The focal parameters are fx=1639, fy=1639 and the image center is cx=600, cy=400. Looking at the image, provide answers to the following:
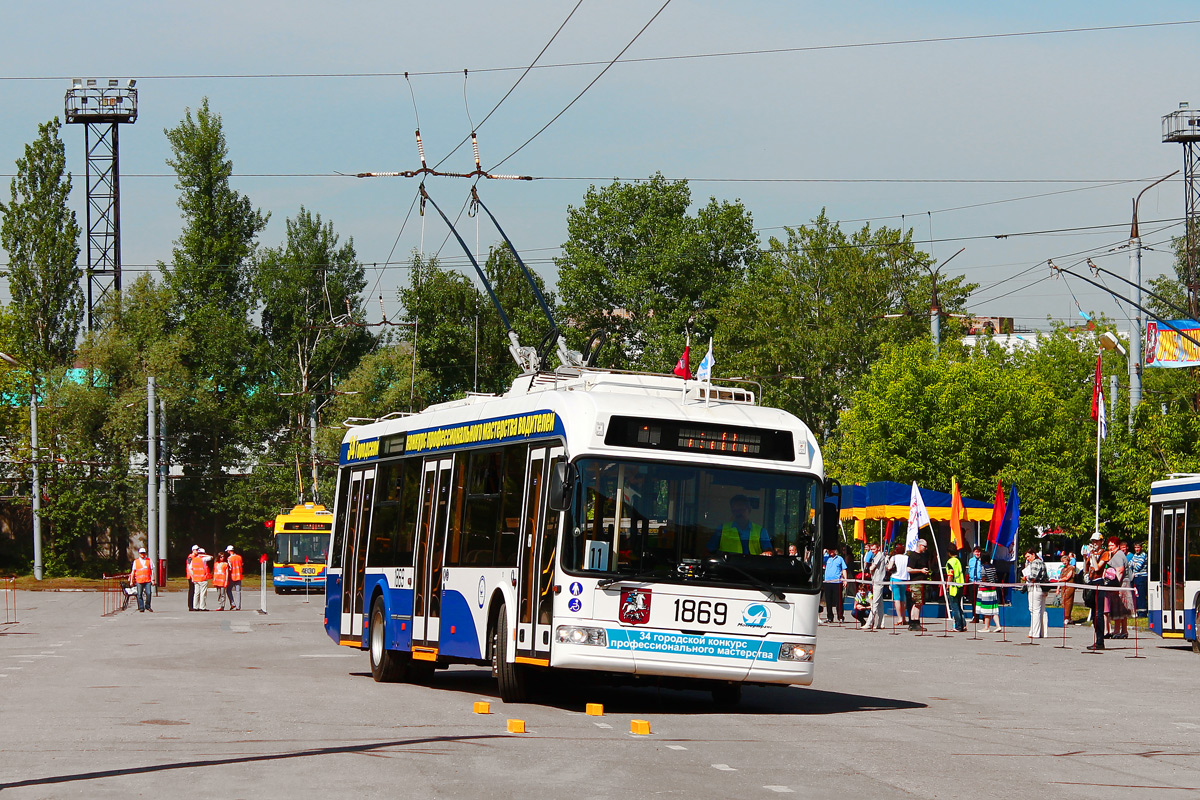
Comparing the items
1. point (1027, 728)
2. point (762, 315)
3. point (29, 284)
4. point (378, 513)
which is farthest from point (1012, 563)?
point (29, 284)

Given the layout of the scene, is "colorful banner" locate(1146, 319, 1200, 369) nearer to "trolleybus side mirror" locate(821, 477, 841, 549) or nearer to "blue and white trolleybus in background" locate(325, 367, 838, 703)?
"blue and white trolleybus in background" locate(325, 367, 838, 703)

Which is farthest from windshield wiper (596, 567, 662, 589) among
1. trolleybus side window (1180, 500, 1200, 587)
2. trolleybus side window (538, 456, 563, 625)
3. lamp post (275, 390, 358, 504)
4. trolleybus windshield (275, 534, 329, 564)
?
lamp post (275, 390, 358, 504)

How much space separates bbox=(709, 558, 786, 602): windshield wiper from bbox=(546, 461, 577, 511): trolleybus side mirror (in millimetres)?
1375

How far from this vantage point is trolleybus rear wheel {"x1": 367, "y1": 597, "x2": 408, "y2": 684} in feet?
59.2

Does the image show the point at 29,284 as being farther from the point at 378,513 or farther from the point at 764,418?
the point at 764,418

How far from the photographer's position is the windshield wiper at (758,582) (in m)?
14.2

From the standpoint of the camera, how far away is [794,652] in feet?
47.0

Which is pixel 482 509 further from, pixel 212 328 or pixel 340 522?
pixel 212 328

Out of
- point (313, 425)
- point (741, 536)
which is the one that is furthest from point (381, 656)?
point (313, 425)

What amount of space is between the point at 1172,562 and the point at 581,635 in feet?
52.4

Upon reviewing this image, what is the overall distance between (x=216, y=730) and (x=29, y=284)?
6455 cm

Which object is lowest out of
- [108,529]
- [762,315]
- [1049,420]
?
[108,529]

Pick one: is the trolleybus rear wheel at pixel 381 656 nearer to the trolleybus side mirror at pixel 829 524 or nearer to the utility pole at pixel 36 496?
the trolleybus side mirror at pixel 829 524

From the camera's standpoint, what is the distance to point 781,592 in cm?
1427
